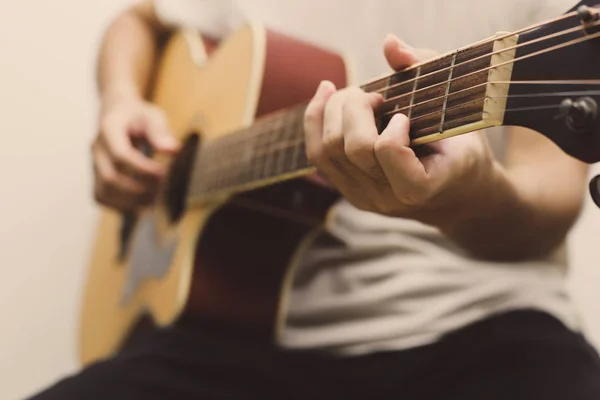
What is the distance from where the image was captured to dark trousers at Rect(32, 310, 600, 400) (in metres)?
0.61

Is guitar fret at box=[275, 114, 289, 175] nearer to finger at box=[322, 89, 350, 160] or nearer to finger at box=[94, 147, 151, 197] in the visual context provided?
finger at box=[322, 89, 350, 160]

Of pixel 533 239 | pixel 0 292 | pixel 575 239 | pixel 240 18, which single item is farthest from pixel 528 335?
pixel 0 292

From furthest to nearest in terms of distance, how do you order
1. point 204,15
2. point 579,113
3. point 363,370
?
point 204,15 → point 363,370 → point 579,113

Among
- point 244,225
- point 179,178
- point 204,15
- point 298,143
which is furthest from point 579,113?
point 204,15

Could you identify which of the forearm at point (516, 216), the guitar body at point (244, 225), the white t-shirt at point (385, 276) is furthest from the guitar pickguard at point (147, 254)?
the forearm at point (516, 216)

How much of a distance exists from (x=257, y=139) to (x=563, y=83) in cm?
36

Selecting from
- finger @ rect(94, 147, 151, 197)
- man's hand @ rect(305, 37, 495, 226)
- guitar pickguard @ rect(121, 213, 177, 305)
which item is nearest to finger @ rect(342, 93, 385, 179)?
man's hand @ rect(305, 37, 495, 226)

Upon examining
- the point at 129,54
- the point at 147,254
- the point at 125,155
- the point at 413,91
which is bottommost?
the point at 147,254

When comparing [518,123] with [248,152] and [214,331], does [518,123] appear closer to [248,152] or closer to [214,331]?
[248,152]

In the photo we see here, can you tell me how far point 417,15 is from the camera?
60cm

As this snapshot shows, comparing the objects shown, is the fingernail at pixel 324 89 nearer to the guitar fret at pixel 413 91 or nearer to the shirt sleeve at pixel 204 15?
the guitar fret at pixel 413 91

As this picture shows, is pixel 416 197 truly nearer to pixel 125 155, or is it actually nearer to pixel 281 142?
pixel 281 142

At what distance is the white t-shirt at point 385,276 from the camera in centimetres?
69

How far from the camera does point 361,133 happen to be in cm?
45
